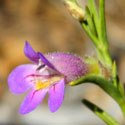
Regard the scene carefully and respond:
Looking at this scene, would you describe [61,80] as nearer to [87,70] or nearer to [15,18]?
[87,70]

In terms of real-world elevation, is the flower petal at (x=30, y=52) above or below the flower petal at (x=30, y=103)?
above

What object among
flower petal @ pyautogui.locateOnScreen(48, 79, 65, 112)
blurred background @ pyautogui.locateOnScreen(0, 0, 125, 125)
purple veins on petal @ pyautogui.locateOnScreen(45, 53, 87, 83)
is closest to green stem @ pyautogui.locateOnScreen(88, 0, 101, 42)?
purple veins on petal @ pyautogui.locateOnScreen(45, 53, 87, 83)

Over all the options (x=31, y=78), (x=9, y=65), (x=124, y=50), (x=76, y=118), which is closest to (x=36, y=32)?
(x=9, y=65)

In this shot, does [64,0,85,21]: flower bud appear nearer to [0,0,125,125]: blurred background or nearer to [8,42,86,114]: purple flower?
[8,42,86,114]: purple flower

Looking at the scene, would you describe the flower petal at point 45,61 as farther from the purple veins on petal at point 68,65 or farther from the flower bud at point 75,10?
the flower bud at point 75,10

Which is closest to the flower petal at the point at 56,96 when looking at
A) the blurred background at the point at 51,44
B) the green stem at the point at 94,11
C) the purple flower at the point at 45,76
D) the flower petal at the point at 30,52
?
the purple flower at the point at 45,76

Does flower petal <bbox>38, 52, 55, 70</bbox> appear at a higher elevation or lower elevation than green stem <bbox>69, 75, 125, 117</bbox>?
higher

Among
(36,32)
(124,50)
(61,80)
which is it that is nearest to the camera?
(61,80)
